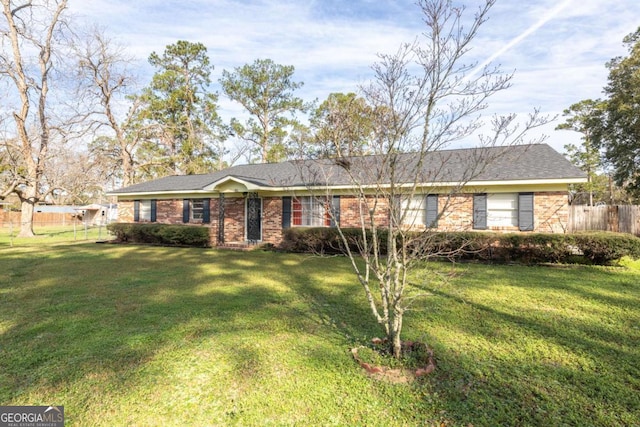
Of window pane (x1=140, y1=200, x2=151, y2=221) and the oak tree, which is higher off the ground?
the oak tree

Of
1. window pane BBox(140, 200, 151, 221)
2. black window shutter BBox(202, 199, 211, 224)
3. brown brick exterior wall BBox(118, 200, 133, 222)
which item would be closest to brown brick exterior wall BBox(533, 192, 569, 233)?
black window shutter BBox(202, 199, 211, 224)

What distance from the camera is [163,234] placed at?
1447cm

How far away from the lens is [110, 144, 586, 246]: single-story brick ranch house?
10250 mm

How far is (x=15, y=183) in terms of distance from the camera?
46.2 feet

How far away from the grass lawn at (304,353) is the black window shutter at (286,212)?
21.9ft

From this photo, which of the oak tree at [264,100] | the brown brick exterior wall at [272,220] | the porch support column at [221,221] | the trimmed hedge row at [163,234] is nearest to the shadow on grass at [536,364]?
the brown brick exterior wall at [272,220]

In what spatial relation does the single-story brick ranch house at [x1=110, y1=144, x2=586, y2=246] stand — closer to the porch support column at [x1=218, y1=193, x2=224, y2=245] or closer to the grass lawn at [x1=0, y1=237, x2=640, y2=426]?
the porch support column at [x1=218, y1=193, x2=224, y2=245]

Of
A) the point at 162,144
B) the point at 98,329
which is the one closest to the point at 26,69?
the point at 162,144

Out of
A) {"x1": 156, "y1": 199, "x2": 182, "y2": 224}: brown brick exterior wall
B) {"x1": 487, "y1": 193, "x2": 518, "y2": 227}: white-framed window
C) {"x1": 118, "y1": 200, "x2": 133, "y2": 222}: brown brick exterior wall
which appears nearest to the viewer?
{"x1": 487, "y1": 193, "x2": 518, "y2": 227}: white-framed window

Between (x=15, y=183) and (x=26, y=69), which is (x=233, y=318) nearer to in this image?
(x=15, y=183)

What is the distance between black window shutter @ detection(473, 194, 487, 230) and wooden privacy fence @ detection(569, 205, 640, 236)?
5298 mm

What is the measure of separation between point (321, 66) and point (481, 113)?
41.8 feet

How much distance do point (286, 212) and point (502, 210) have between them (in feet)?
27.0

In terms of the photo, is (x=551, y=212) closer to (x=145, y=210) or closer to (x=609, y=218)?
(x=609, y=218)
